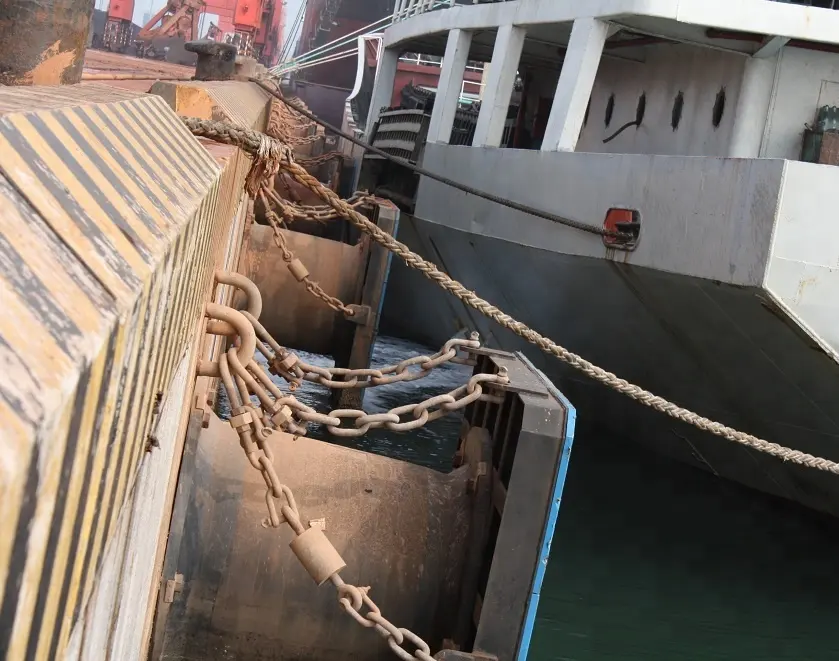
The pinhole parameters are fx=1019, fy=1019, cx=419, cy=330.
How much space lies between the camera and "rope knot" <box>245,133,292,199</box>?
4.23 meters

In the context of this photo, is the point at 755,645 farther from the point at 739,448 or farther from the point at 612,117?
the point at 612,117

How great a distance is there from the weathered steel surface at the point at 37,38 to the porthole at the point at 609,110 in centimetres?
737

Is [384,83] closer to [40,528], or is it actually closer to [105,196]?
[105,196]

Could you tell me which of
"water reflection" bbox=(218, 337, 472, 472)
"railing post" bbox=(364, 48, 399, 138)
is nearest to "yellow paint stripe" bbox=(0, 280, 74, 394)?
"water reflection" bbox=(218, 337, 472, 472)

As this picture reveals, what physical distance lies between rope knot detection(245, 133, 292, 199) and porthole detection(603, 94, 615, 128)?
697 cm

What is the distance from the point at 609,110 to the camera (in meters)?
11.2

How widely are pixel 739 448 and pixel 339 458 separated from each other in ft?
15.5

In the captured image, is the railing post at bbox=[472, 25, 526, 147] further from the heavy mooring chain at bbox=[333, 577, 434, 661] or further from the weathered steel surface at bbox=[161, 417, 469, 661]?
the heavy mooring chain at bbox=[333, 577, 434, 661]

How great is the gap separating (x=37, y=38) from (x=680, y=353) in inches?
201

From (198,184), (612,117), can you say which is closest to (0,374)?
(198,184)

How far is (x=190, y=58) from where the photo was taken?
103ft

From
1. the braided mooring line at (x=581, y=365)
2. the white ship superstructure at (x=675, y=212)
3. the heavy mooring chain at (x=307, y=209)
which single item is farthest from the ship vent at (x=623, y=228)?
the braided mooring line at (x=581, y=365)

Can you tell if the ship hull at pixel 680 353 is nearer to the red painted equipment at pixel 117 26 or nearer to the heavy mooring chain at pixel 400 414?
the heavy mooring chain at pixel 400 414

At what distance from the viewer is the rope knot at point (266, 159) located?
4.23 m
